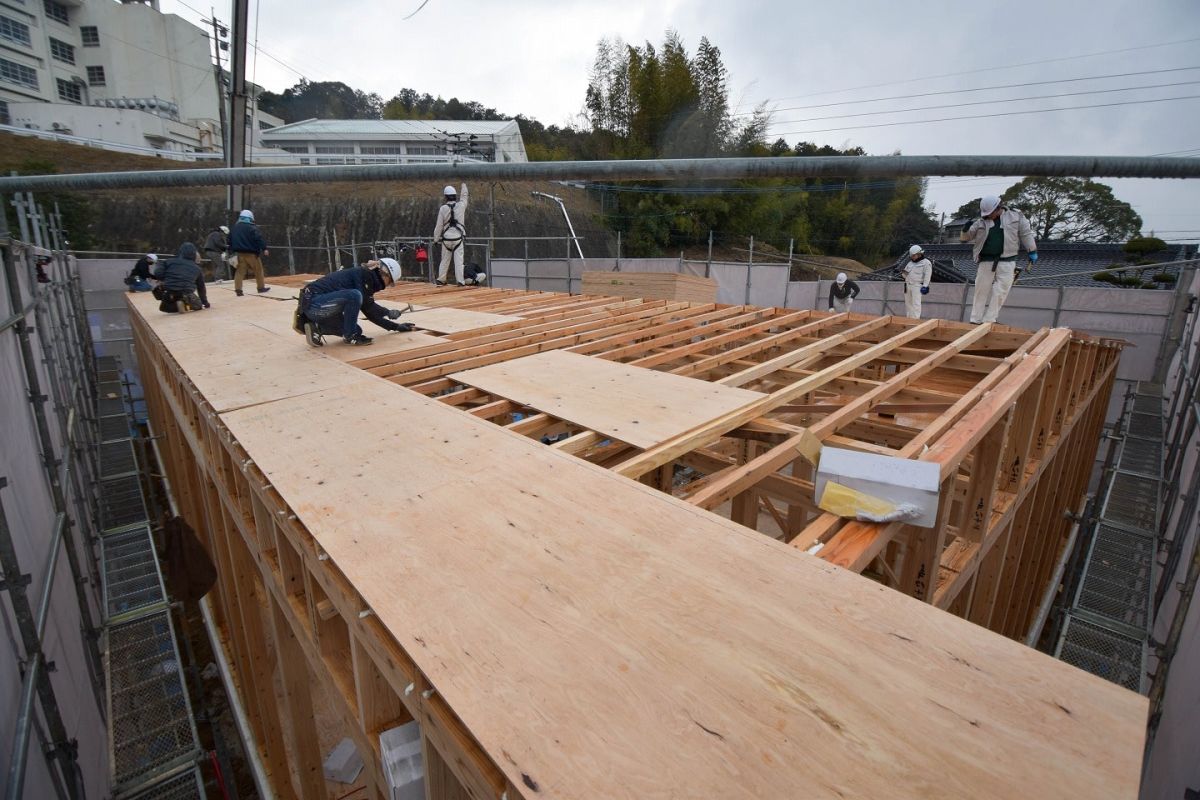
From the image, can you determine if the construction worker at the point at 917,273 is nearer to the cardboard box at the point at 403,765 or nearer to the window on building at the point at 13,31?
the cardboard box at the point at 403,765

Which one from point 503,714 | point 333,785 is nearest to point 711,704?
point 503,714

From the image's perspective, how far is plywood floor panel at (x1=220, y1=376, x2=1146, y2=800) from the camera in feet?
3.55

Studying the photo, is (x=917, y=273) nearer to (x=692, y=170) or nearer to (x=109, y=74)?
(x=692, y=170)

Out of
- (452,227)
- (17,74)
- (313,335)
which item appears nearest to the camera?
(313,335)

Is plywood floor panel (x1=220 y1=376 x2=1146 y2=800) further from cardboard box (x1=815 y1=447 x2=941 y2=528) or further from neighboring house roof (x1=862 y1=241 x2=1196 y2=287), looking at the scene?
neighboring house roof (x1=862 y1=241 x2=1196 y2=287)

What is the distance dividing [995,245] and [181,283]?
34.3 feet

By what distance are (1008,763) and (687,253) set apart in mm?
31799

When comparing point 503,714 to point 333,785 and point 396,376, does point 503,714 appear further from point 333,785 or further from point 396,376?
point 333,785

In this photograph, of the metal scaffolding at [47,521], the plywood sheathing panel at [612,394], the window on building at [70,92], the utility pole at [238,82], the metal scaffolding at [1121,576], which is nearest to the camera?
the metal scaffolding at [47,521]

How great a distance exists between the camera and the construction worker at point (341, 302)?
15.6 feet

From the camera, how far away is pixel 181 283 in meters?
7.86

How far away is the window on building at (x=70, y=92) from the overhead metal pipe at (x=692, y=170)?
4647cm

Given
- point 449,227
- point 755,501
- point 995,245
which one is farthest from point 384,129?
point 755,501

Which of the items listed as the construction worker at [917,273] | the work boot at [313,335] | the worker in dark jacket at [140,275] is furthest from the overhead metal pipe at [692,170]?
the worker in dark jacket at [140,275]
